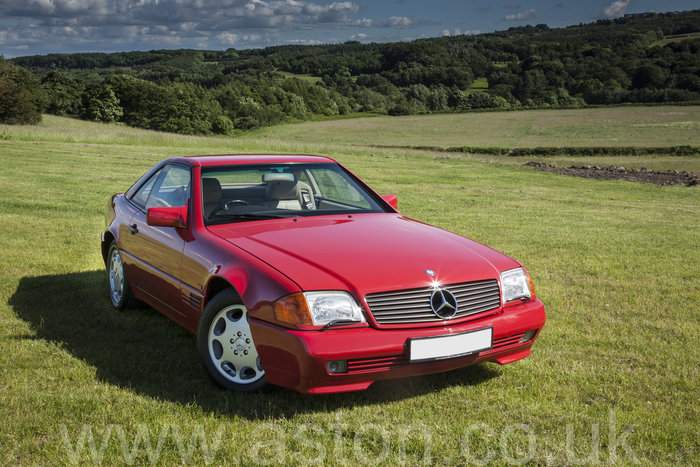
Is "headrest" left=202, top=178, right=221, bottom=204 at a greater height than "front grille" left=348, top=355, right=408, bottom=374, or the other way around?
"headrest" left=202, top=178, right=221, bottom=204

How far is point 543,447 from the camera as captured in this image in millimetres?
2984

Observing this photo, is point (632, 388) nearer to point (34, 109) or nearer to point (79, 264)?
point (79, 264)

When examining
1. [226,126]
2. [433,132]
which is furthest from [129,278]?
[226,126]

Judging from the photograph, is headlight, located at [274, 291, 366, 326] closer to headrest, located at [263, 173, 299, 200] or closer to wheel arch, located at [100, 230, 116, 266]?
headrest, located at [263, 173, 299, 200]

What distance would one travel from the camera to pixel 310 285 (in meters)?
3.13

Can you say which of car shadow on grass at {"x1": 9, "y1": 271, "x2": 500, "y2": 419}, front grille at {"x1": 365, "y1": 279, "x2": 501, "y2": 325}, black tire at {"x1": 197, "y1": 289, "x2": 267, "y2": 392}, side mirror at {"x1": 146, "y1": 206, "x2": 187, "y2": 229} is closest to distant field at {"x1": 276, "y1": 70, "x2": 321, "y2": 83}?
car shadow on grass at {"x1": 9, "y1": 271, "x2": 500, "y2": 419}

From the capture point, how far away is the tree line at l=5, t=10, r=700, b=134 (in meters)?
81.9

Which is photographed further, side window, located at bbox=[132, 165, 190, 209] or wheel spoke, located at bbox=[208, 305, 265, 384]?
side window, located at bbox=[132, 165, 190, 209]

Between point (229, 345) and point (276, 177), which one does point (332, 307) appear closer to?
point (229, 345)

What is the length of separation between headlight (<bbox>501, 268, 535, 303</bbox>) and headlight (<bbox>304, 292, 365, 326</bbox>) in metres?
1.08

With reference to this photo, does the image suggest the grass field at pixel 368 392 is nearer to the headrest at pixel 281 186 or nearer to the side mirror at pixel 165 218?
the side mirror at pixel 165 218

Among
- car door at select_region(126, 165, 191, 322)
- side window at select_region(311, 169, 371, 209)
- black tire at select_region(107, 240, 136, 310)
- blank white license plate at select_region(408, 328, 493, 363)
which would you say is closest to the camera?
blank white license plate at select_region(408, 328, 493, 363)

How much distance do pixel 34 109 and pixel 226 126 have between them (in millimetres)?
30642

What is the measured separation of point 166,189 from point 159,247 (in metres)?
0.71
